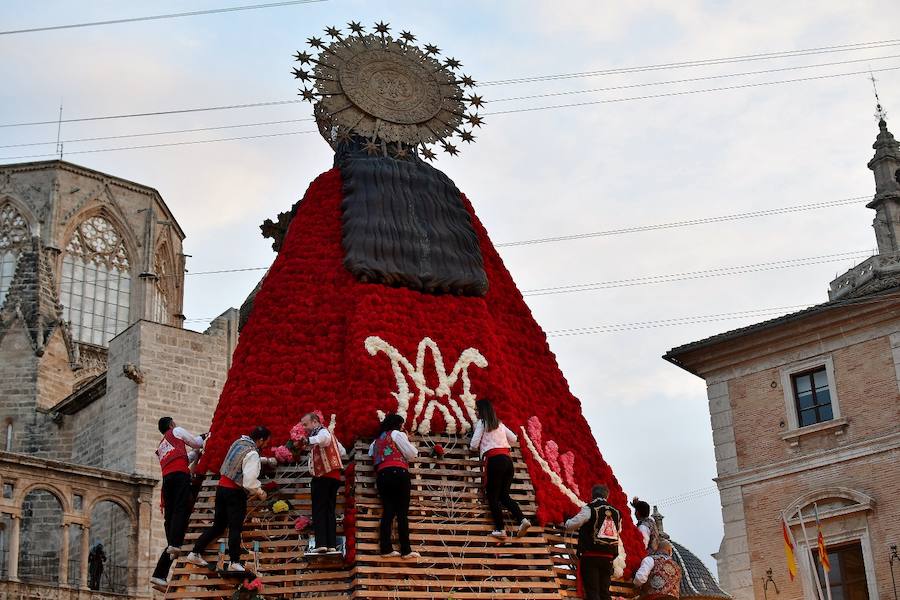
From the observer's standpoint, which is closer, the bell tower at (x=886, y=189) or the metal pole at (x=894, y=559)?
the metal pole at (x=894, y=559)

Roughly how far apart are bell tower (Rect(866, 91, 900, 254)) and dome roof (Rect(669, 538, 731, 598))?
1091cm

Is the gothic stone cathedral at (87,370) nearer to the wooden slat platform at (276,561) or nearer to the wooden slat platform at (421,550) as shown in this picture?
the wooden slat platform at (276,561)

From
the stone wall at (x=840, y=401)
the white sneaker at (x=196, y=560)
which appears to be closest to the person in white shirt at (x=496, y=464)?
the white sneaker at (x=196, y=560)

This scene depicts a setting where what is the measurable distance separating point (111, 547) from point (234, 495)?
17466 mm

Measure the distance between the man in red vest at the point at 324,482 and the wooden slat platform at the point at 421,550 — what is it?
36 centimetres

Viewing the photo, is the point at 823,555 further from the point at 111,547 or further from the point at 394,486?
the point at 111,547

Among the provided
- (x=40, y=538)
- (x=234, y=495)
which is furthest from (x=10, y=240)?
(x=234, y=495)

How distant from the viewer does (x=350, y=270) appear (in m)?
17.0

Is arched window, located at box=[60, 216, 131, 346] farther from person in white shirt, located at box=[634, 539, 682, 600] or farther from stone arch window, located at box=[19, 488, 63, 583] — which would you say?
person in white shirt, located at box=[634, 539, 682, 600]

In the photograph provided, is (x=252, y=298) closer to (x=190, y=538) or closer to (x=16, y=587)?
(x=190, y=538)

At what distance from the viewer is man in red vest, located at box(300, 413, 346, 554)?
47.0 feet

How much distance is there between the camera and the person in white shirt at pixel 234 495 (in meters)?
14.2

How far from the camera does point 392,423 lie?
48.9ft

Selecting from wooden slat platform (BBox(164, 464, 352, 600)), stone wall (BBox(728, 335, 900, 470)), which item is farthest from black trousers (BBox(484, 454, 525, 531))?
stone wall (BBox(728, 335, 900, 470))
